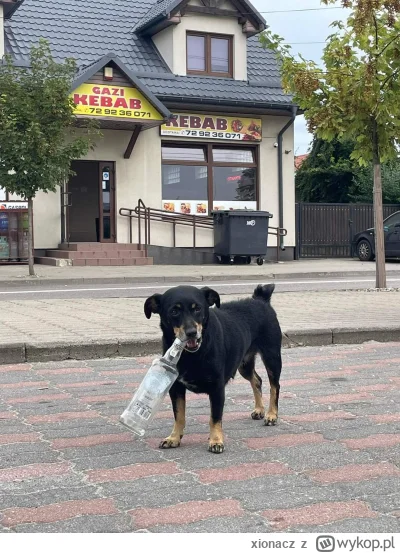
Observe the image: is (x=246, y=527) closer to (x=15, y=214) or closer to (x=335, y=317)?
(x=335, y=317)

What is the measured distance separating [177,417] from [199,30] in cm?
2275

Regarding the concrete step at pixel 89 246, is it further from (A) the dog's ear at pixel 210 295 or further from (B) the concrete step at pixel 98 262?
(A) the dog's ear at pixel 210 295

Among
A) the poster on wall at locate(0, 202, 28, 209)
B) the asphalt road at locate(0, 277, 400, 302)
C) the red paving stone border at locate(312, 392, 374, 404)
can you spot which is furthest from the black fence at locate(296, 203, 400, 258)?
the red paving stone border at locate(312, 392, 374, 404)

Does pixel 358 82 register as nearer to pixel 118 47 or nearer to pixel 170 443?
pixel 170 443

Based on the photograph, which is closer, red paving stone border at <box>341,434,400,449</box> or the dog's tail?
red paving stone border at <box>341,434,400,449</box>

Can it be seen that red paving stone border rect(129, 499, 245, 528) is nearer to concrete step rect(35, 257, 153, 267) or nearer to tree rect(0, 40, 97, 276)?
tree rect(0, 40, 97, 276)

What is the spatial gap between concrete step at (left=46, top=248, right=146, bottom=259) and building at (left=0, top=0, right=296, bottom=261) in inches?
42.6

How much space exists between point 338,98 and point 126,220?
11.8m

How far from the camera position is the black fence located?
27.9 meters

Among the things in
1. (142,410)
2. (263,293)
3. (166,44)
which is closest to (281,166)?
(166,44)

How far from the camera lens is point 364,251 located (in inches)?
1038

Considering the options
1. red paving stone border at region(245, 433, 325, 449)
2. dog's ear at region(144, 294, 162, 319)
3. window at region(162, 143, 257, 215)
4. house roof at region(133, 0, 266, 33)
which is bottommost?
red paving stone border at region(245, 433, 325, 449)

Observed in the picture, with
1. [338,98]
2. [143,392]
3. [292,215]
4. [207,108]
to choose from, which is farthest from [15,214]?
[143,392]

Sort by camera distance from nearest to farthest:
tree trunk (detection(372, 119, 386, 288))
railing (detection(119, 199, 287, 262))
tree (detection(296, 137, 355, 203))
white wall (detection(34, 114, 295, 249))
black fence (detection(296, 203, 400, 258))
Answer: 1. tree trunk (detection(372, 119, 386, 288))
2. white wall (detection(34, 114, 295, 249))
3. railing (detection(119, 199, 287, 262))
4. black fence (detection(296, 203, 400, 258))
5. tree (detection(296, 137, 355, 203))
